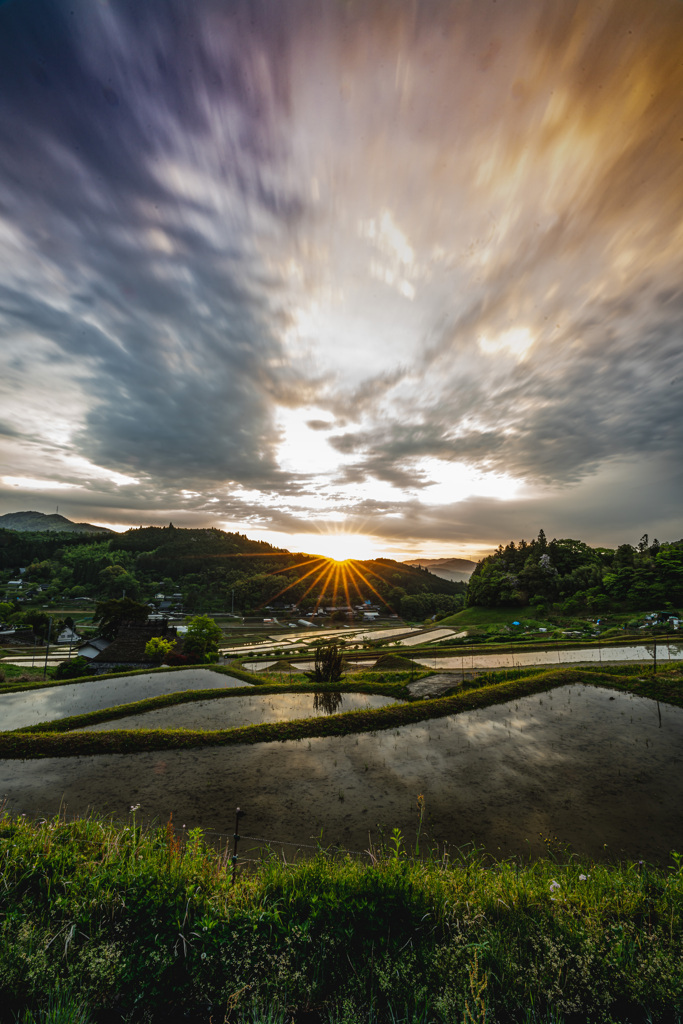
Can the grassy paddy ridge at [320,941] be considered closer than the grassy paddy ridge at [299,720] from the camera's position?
Yes

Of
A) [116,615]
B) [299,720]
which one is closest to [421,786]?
[299,720]

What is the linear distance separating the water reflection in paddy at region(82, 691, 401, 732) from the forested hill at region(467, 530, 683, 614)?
193 ft

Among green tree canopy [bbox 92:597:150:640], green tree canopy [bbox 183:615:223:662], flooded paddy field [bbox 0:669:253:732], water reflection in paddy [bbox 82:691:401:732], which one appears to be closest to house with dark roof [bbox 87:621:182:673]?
green tree canopy [bbox 183:615:223:662]

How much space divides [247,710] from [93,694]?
1105 centimetres

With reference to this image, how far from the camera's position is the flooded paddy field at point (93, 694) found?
775 inches

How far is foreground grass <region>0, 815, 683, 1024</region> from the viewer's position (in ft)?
10.9

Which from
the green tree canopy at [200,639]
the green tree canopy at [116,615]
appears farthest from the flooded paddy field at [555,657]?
the green tree canopy at [116,615]

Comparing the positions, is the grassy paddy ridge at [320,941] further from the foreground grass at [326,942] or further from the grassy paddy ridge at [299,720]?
the grassy paddy ridge at [299,720]

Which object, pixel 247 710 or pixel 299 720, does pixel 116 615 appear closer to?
pixel 247 710

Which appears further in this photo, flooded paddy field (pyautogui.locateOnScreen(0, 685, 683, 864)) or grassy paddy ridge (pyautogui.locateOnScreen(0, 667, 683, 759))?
grassy paddy ridge (pyautogui.locateOnScreen(0, 667, 683, 759))

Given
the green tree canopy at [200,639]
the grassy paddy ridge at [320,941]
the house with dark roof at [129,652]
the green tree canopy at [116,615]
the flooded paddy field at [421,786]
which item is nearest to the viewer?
the grassy paddy ridge at [320,941]

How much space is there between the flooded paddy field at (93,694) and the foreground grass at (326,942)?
59.8 ft

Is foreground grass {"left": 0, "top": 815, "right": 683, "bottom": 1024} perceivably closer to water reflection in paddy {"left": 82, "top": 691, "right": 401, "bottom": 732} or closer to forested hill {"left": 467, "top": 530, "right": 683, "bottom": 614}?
water reflection in paddy {"left": 82, "top": 691, "right": 401, "bottom": 732}

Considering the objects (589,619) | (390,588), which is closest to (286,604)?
(390,588)
